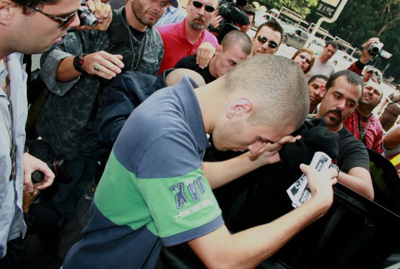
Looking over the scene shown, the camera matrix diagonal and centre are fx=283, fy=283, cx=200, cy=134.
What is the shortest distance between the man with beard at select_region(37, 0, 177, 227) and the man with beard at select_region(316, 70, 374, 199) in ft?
5.84

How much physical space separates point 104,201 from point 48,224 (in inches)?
50.8

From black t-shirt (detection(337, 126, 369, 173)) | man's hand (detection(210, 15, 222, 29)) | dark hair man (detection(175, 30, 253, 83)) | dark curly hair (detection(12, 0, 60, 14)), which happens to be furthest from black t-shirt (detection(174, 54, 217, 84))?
dark curly hair (detection(12, 0, 60, 14))

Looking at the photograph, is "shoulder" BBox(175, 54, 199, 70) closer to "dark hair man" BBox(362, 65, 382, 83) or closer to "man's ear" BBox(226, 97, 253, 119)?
"man's ear" BBox(226, 97, 253, 119)

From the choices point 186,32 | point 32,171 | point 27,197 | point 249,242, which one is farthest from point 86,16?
point 249,242

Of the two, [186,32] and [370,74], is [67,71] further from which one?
[370,74]

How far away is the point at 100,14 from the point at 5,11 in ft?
3.66

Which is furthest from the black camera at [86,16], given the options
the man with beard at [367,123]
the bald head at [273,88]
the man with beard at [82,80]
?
the man with beard at [367,123]

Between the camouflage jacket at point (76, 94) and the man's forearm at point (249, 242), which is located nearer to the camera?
the man's forearm at point (249, 242)

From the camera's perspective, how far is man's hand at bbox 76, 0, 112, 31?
1977 mm

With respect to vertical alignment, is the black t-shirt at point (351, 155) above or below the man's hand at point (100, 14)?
below

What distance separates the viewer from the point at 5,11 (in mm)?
1000

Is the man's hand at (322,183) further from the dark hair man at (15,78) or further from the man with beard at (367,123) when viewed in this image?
the man with beard at (367,123)

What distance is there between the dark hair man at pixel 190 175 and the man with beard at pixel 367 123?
2.79 meters

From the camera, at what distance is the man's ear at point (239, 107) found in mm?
1180
